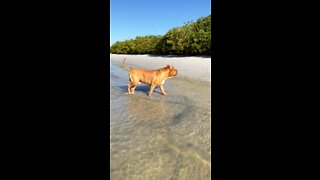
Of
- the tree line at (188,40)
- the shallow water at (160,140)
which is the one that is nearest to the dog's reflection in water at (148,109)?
the shallow water at (160,140)

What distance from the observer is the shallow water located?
2.92 meters

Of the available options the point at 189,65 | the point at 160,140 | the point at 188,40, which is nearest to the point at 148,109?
the point at 160,140

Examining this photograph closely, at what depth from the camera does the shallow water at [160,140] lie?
2920 millimetres

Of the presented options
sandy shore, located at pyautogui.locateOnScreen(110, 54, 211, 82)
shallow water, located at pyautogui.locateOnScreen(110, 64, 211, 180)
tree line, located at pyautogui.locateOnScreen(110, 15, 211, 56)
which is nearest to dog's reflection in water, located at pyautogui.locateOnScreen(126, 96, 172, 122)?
shallow water, located at pyautogui.locateOnScreen(110, 64, 211, 180)

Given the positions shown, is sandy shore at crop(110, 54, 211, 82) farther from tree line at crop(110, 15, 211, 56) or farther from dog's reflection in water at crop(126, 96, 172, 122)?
dog's reflection in water at crop(126, 96, 172, 122)

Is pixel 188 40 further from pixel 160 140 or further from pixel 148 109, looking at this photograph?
pixel 160 140

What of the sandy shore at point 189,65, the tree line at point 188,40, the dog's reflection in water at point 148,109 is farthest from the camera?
the tree line at point 188,40

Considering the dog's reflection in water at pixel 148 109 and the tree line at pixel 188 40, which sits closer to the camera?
the dog's reflection in water at pixel 148 109

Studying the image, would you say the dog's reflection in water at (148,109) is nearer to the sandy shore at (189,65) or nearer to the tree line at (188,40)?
the sandy shore at (189,65)

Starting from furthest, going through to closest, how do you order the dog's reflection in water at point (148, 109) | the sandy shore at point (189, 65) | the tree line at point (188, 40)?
the tree line at point (188, 40)
the sandy shore at point (189, 65)
the dog's reflection in water at point (148, 109)

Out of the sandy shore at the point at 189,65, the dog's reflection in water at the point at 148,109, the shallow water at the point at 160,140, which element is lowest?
the shallow water at the point at 160,140
